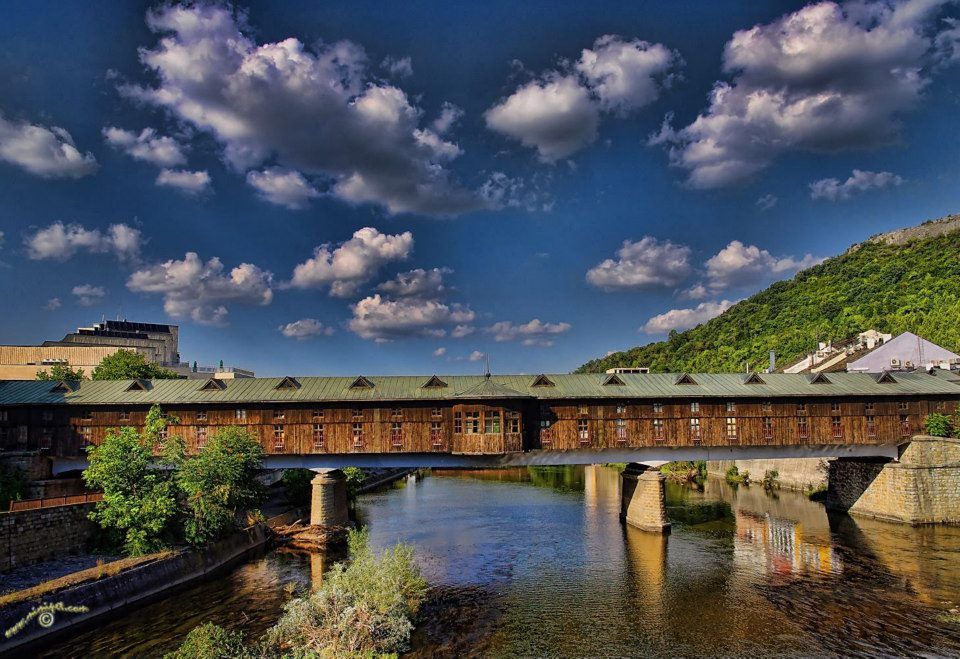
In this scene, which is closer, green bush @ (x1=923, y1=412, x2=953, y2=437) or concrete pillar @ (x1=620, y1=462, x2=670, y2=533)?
concrete pillar @ (x1=620, y1=462, x2=670, y2=533)

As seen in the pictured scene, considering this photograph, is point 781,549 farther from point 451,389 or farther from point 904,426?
point 451,389

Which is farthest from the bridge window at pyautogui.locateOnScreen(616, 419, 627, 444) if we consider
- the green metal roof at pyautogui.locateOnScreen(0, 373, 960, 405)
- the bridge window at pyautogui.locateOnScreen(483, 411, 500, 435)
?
the bridge window at pyautogui.locateOnScreen(483, 411, 500, 435)

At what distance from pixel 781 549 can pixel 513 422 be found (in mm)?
17289

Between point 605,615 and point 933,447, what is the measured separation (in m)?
29.1

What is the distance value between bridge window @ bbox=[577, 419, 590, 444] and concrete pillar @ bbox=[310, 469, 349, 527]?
17.0m

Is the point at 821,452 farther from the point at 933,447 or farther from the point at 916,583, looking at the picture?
the point at 916,583

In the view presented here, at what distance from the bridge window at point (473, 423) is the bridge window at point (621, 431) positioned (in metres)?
9.94

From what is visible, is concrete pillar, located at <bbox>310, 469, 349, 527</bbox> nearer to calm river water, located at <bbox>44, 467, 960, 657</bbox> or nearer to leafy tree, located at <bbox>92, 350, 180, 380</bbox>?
calm river water, located at <bbox>44, 467, 960, 657</bbox>

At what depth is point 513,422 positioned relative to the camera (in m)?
39.8

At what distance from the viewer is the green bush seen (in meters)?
42.9

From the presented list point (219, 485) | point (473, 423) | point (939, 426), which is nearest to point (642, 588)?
point (473, 423)

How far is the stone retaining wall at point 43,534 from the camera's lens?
89.9 feet

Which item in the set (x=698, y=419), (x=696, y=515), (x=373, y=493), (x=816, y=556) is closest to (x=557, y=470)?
(x=373, y=493)

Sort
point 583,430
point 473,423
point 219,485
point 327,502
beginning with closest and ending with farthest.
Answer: point 219,485 → point 473,423 → point 327,502 → point 583,430
